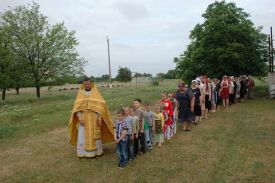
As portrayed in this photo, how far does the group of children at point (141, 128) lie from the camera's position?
8.79 metres

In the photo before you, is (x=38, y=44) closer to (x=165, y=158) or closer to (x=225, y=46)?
(x=225, y=46)

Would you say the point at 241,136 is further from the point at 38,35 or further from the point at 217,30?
the point at 38,35

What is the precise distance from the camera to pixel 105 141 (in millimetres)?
10164

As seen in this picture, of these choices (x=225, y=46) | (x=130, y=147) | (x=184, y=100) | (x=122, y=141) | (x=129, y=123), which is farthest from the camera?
(x=225, y=46)

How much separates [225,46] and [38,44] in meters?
16.8

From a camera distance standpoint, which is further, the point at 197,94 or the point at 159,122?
the point at 197,94

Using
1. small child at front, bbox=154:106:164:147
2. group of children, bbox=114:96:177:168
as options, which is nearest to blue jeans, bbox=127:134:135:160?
group of children, bbox=114:96:177:168

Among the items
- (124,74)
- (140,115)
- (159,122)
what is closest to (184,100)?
Result: (159,122)

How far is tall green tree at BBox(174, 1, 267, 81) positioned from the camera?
2525 centimetres

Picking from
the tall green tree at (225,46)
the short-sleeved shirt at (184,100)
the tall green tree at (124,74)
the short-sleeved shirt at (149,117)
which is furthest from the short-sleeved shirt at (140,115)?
the tall green tree at (124,74)

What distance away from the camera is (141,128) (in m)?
9.73

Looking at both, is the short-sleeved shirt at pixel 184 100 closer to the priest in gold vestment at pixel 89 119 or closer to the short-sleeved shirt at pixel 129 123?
the priest in gold vestment at pixel 89 119

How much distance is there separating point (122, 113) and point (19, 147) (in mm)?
4019

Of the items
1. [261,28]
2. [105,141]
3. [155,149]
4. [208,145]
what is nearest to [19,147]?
[105,141]
